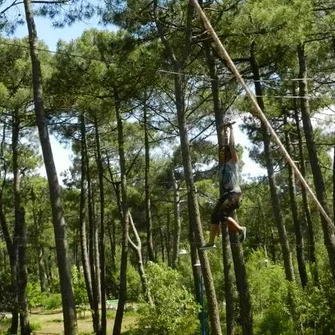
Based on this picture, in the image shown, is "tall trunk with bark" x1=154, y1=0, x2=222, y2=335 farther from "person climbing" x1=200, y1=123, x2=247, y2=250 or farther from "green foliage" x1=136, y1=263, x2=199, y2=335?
"person climbing" x1=200, y1=123, x2=247, y2=250

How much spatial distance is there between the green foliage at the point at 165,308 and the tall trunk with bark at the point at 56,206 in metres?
3.54

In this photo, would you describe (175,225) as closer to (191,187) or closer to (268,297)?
(268,297)

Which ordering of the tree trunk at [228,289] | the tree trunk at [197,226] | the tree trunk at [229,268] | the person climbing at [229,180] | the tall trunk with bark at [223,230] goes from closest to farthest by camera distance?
1. the person climbing at [229,180]
2. the tree trunk at [197,226]
3. the tree trunk at [229,268]
4. the tall trunk with bark at [223,230]
5. the tree trunk at [228,289]

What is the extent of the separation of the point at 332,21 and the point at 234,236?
4660 mm

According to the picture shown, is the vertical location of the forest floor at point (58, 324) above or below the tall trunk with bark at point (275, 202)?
below

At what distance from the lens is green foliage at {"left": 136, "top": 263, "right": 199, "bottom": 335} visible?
11.4 metres

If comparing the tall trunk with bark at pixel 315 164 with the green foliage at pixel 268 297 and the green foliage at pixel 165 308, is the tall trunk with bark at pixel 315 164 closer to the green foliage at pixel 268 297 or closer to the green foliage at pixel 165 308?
the green foliage at pixel 268 297

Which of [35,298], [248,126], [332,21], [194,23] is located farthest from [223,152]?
[35,298]

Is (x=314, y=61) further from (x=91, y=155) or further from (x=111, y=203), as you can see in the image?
(x=111, y=203)

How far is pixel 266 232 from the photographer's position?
31.4 meters

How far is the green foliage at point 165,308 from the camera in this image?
11.4m

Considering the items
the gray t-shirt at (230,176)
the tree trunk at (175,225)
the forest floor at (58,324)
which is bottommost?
the forest floor at (58,324)

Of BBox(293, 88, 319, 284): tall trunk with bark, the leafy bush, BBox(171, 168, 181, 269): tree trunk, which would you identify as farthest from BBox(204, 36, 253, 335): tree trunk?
the leafy bush

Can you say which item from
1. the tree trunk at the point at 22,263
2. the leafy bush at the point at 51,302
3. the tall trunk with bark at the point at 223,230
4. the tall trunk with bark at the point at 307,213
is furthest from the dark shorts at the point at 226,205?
the leafy bush at the point at 51,302
